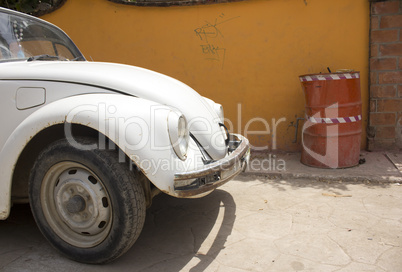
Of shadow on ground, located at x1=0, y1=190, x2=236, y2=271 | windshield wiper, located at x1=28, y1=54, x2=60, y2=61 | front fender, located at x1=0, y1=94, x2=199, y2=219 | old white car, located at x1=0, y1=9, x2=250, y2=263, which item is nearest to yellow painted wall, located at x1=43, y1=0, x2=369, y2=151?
windshield wiper, located at x1=28, y1=54, x2=60, y2=61

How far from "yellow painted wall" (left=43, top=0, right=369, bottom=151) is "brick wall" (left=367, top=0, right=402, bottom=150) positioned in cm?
13

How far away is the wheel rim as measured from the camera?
227 cm

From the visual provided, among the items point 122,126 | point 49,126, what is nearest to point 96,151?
point 122,126

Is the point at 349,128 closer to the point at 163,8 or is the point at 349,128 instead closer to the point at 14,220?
the point at 163,8

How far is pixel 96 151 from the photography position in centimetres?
218

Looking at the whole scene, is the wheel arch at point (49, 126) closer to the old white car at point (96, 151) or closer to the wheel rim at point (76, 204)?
the old white car at point (96, 151)

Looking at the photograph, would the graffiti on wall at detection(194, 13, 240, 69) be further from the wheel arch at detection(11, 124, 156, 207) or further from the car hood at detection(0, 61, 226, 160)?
the wheel arch at detection(11, 124, 156, 207)

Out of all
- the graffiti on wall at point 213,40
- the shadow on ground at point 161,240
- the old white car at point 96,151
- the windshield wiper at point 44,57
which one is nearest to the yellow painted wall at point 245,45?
the graffiti on wall at point 213,40

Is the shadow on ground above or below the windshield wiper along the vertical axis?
below

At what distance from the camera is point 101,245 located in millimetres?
2266

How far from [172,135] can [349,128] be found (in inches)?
117

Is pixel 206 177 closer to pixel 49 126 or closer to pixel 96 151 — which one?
pixel 96 151

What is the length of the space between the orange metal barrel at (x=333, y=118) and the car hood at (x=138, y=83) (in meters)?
1.97

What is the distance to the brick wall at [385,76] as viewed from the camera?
15.5 feet
